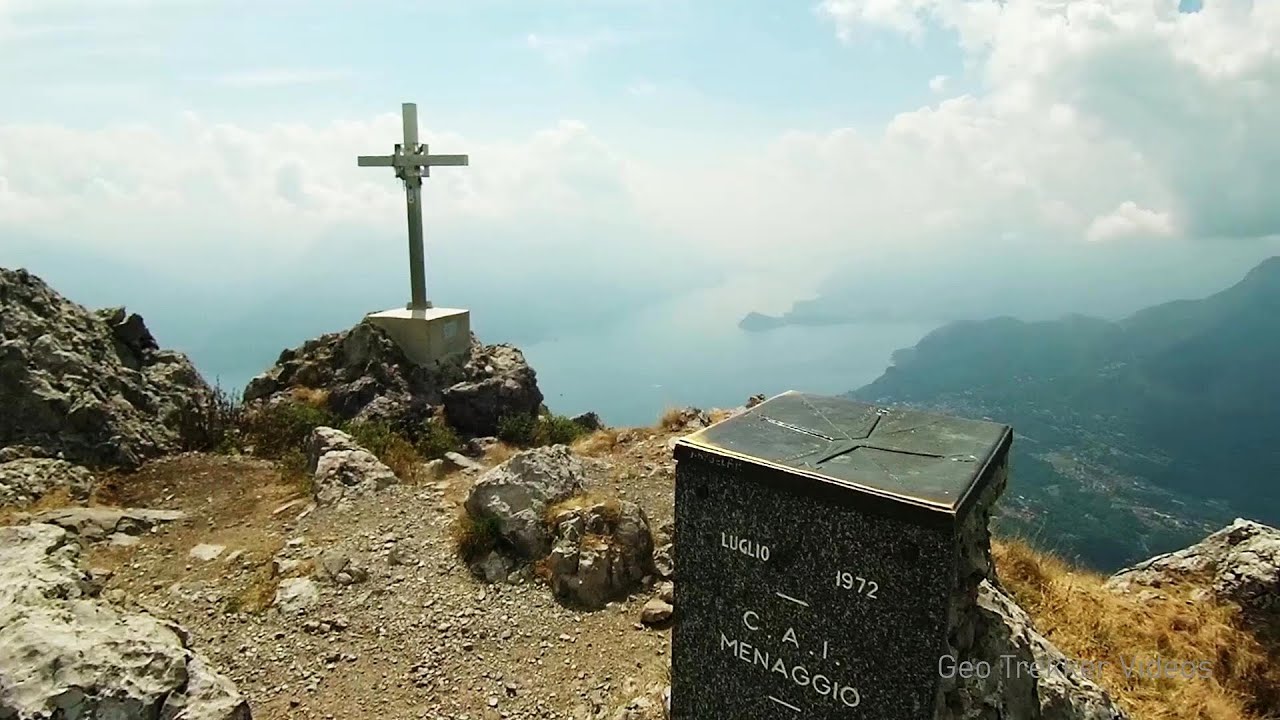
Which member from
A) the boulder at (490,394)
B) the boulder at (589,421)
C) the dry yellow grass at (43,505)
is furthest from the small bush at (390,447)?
the boulder at (589,421)

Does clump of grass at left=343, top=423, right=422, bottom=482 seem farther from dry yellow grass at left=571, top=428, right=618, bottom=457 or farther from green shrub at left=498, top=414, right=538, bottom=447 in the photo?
dry yellow grass at left=571, top=428, right=618, bottom=457

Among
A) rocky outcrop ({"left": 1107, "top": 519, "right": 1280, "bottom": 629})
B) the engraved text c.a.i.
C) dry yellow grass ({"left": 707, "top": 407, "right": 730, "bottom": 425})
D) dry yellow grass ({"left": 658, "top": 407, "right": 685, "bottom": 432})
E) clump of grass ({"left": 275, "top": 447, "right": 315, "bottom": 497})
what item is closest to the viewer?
the engraved text c.a.i.

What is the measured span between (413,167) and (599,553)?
Result: 1191 cm

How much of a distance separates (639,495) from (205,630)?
494 cm

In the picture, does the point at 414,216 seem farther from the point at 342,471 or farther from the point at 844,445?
the point at 844,445

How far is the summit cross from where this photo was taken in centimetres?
1567

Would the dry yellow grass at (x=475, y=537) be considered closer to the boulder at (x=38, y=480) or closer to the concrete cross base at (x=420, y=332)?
the boulder at (x=38, y=480)

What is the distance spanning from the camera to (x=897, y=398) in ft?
639

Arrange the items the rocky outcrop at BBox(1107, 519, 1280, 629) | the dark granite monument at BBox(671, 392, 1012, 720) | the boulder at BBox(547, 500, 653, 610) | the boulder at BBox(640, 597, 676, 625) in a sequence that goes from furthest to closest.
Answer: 1. the rocky outcrop at BBox(1107, 519, 1280, 629)
2. the boulder at BBox(547, 500, 653, 610)
3. the boulder at BBox(640, 597, 676, 625)
4. the dark granite monument at BBox(671, 392, 1012, 720)

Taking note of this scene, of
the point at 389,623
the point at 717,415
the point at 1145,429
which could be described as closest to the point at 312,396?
the point at 717,415

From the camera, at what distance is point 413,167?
616 inches

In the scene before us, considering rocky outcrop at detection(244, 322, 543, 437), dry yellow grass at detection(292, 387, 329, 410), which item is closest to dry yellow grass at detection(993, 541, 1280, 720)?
rocky outcrop at detection(244, 322, 543, 437)

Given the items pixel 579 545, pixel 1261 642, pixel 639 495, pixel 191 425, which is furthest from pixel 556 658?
pixel 191 425

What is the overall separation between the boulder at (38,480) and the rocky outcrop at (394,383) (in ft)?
13.8
